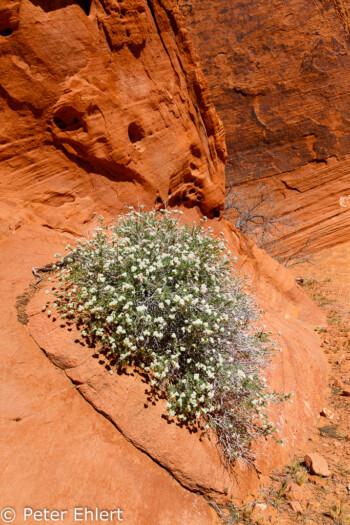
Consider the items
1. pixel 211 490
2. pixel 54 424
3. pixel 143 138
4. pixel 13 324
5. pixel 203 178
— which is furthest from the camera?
pixel 203 178

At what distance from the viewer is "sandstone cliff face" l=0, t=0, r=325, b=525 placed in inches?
88.3

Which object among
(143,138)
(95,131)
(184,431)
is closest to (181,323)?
(184,431)

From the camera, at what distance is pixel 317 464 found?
2.97 m

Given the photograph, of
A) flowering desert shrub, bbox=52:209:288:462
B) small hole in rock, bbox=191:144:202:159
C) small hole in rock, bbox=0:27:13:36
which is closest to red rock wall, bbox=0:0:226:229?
small hole in rock, bbox=0:27:13:36

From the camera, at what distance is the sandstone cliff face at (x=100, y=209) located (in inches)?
88.3

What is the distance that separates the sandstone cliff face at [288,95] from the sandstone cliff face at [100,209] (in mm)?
4086

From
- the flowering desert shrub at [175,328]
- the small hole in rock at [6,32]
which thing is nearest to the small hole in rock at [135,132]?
the small hole in rock at [6,32]

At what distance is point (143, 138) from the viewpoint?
460 centimetres

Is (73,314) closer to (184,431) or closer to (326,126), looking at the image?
(184,431)

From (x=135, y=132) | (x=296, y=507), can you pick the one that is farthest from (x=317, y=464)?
(x=135, y=132)

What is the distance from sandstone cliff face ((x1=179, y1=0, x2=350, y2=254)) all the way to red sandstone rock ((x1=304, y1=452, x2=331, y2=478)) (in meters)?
7.03

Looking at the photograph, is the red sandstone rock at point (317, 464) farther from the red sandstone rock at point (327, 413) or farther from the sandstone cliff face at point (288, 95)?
the sandstone cliff face at point (288, 95)

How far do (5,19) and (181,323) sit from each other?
3.14 metres

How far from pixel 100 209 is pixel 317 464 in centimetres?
319
